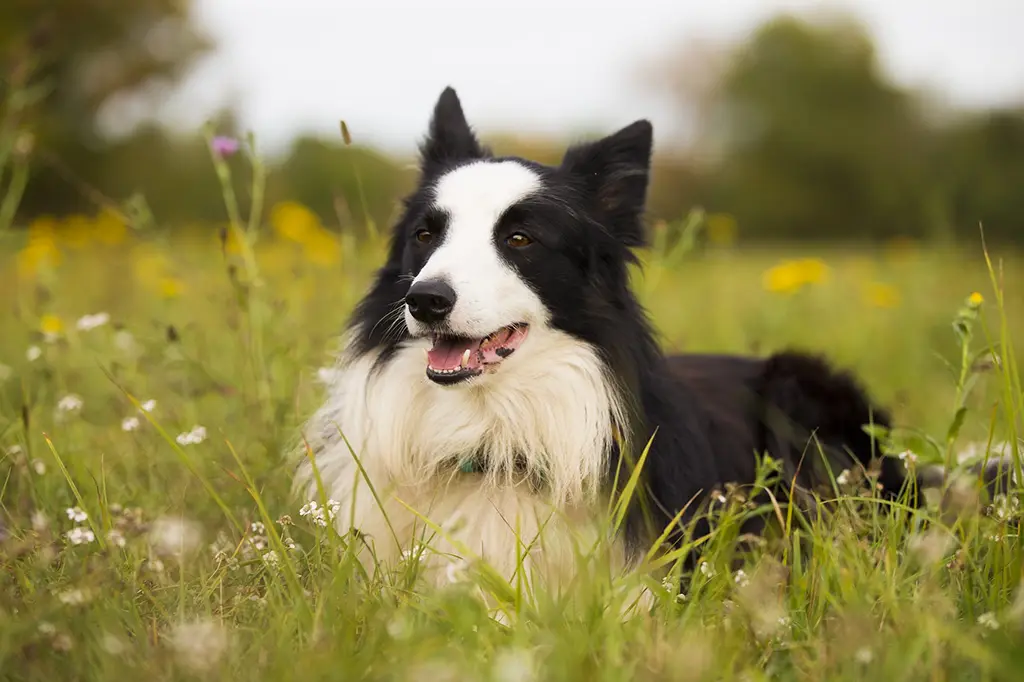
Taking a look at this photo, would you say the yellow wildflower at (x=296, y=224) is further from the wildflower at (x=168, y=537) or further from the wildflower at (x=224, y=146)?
the wildflower at (x=168, y=537)

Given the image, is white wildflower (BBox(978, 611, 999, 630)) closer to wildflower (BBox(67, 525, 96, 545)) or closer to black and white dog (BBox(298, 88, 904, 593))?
black and white dog (BBox(298, 88, 904, 593))

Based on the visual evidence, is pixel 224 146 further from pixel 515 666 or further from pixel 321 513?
pixel 515 666

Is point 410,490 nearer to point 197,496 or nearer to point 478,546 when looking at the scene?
point 478,546

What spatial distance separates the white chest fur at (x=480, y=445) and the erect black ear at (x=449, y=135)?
879 millimetres

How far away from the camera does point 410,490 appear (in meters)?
3.02

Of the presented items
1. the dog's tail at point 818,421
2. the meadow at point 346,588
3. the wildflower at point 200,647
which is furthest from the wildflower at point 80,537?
the dog's tail at point 818,421

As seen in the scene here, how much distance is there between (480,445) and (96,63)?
19.1 meters

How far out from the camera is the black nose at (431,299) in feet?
8.63

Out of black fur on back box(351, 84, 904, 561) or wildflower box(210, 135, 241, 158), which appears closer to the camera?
black fur on back box(351, 84, 904, 561)

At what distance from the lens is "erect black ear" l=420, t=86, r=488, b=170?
3410 mm

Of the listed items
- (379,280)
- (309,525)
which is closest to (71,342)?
(379,280)

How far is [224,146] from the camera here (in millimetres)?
3340

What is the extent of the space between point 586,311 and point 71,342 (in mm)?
2540

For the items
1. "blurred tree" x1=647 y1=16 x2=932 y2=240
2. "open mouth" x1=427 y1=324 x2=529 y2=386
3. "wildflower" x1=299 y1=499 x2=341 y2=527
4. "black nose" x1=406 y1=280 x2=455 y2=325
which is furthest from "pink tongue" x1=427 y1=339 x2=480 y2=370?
"blurred tree" x1=647 y1=16 x2=932 y2=240
